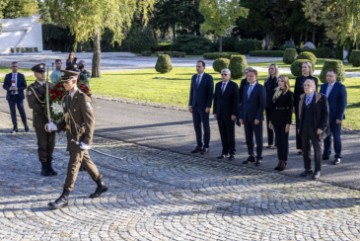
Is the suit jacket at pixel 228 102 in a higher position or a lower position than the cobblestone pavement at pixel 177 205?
higher

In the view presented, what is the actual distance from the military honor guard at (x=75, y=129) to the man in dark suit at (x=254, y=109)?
376 centimetres

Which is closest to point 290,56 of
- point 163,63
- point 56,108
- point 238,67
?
point 163,63

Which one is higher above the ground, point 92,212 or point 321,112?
point 321,112

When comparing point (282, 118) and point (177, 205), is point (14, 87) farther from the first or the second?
point (177, 205)

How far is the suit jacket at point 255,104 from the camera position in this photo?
10.6m

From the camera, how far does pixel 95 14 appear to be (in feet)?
88.7

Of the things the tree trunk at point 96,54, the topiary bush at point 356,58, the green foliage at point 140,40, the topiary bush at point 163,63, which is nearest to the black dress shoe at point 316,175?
the tree trunk at point 96,54

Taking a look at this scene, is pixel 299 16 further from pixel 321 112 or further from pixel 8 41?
pixel 321 112

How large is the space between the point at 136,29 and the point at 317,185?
63.9 metres

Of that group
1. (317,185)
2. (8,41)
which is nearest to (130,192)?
(317,185)

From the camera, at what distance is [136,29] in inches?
2808

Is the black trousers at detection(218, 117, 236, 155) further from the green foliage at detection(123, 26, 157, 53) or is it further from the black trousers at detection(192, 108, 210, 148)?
the green foliage at detection(123, 26, 157, 53)

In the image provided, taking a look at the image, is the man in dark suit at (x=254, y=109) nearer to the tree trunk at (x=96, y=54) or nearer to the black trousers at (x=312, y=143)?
the black trousers at (x=312, y=143)

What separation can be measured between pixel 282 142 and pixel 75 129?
4164 millimetres
